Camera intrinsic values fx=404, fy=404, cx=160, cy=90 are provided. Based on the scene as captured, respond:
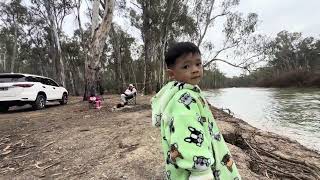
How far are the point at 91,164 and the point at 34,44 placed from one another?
45295mm

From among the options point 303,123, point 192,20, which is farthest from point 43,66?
point 303,123

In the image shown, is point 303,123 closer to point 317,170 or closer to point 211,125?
point 317,170

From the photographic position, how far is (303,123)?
55.5ft

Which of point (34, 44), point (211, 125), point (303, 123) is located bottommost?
point (303, 123)

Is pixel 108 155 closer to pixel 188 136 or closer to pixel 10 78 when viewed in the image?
pixel 188 136

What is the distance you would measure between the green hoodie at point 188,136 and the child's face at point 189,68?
44mm

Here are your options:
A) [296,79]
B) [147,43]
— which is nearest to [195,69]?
[147,43]

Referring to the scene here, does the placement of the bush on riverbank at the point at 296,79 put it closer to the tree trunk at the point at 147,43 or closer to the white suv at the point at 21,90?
the tree trunk at the point at 147,43

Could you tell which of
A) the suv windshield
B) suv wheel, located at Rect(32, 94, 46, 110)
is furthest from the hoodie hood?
suv wheel, located at Rect(32, 94, 46, 110)

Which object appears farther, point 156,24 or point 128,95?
point 156,24

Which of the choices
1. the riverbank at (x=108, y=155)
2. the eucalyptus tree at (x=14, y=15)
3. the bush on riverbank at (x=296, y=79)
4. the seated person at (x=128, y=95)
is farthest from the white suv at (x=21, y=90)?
the bush on riverbank at (x=296, y=79)

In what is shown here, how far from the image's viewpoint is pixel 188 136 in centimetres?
213

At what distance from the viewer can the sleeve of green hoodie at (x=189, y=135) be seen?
209 cm

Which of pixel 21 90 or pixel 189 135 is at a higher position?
pixel 21 90
